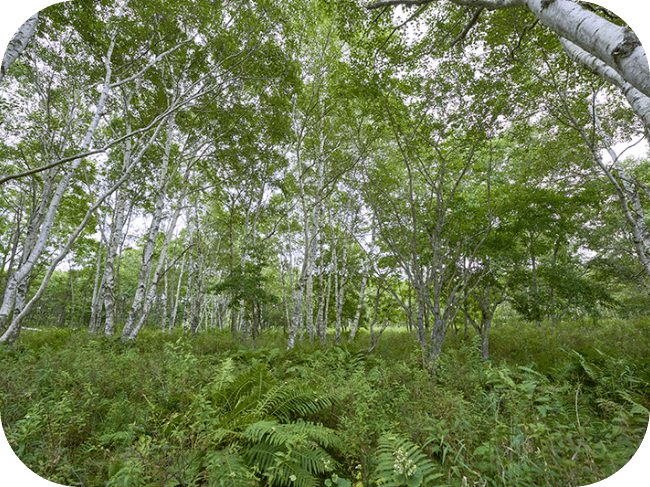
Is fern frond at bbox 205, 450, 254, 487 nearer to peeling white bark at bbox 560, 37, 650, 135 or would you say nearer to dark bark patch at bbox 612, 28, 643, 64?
dark bark patch at bbox 612, 28, 643, 64

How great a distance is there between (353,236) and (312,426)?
217 inches

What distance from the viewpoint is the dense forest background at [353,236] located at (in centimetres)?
221

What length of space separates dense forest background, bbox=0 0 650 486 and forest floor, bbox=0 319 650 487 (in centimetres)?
3

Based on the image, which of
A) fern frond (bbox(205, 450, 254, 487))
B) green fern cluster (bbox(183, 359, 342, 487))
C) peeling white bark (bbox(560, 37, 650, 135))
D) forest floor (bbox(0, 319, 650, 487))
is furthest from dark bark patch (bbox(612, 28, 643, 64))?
fern frond (bbox(205, 450, 254, 487))

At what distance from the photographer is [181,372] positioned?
11.7 feet

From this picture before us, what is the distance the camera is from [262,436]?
252cm

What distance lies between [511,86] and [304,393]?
7.04 meters

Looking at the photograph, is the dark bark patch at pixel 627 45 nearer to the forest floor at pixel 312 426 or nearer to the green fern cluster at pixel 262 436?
the forest floor at pixel 312 426

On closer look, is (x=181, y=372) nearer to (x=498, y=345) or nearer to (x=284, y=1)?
(x=284, y=1)

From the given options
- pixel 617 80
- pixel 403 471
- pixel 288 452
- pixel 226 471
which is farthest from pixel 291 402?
pixel 617 80

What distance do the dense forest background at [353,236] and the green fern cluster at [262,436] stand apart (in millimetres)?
27

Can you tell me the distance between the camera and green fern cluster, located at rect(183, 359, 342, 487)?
208cm

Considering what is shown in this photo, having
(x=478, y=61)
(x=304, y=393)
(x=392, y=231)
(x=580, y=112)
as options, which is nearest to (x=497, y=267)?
(x=392, y=231)

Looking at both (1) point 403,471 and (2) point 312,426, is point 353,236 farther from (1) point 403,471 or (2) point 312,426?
(1) point 403,471
